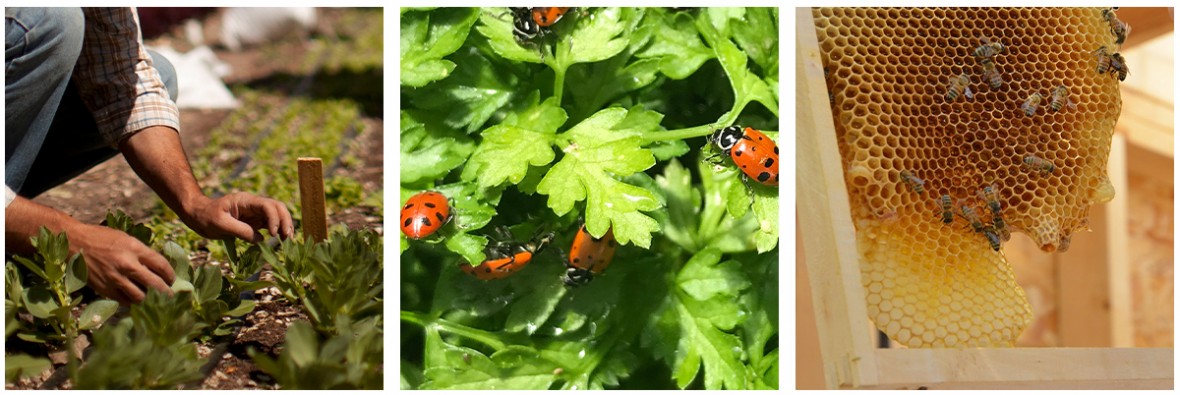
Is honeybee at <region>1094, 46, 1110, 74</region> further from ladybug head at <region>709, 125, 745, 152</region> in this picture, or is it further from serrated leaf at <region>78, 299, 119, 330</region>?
serrated leaf at <region>78, 299, 119, 330</region>

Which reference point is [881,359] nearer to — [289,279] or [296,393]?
[296,393]

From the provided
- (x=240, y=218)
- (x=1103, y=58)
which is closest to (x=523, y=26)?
(x=240, y=218)

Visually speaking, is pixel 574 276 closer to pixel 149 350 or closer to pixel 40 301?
pixel 149 350

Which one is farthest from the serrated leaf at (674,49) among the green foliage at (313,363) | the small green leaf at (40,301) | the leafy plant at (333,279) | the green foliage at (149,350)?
the small green leaf at (40,301)

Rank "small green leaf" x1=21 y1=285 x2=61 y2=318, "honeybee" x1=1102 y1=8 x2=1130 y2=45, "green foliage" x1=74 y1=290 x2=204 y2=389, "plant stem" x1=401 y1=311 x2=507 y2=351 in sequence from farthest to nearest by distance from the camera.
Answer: "honeybee" x1=1102 y1=8 x2=1130 y2=45
"plant stem" x1=401 y1=311 x2=507 y2=351
"small green leaf" x1=21 y1=285 x2=61 y2=318
"green foliage" x1=74 y1=290 x2=204 y2=389

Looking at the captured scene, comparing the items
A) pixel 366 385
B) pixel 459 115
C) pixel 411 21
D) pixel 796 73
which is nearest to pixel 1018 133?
pixel 796 73

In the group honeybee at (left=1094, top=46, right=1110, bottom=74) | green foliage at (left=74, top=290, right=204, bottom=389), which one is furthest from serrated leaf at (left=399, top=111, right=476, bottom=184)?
honeybee at (left=1094, top=46, right=1110, bottom=74)
